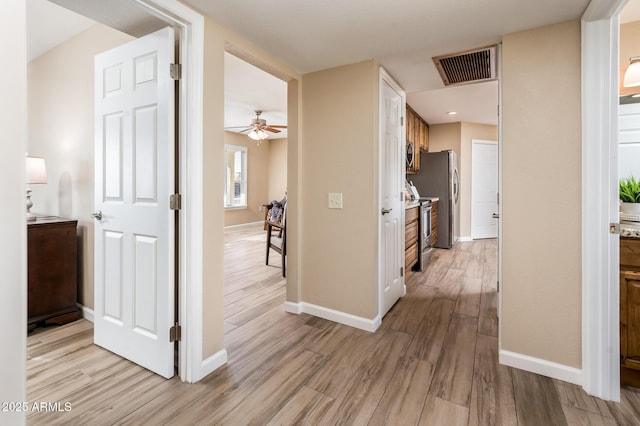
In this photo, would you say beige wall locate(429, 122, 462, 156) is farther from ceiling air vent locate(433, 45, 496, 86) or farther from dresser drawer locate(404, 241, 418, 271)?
ceiling air vent locate(433, 45, 496, 86)

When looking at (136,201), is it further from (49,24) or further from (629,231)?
(629,231)

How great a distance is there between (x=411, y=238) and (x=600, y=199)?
2310 mm

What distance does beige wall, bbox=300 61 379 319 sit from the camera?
7.95 feet

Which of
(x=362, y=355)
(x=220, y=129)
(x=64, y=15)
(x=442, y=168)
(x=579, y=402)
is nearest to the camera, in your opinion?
(x=579, y=402)

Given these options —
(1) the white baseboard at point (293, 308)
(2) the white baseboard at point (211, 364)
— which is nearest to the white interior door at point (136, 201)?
(2) the white baseboard at point (211, 364)

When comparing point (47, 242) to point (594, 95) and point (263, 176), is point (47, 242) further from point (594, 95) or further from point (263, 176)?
point (263, 176)

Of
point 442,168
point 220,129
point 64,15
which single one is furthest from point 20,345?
point 442,168

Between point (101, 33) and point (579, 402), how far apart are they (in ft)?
13.2

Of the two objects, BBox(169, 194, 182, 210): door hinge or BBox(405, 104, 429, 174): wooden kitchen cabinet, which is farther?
BBox(405, 104, 429, 174): wooden kitchen cabinet

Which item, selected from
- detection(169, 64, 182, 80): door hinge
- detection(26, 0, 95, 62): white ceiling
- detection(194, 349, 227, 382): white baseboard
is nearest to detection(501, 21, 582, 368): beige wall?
detection(194, 349, 227, 382): white baseboard

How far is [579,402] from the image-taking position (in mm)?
1620

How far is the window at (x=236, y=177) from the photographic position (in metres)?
7.89

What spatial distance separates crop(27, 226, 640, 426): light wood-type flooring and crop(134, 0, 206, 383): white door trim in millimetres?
224

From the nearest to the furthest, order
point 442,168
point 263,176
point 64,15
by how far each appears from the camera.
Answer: point 64,15 < point 442,168 < point 263,176
